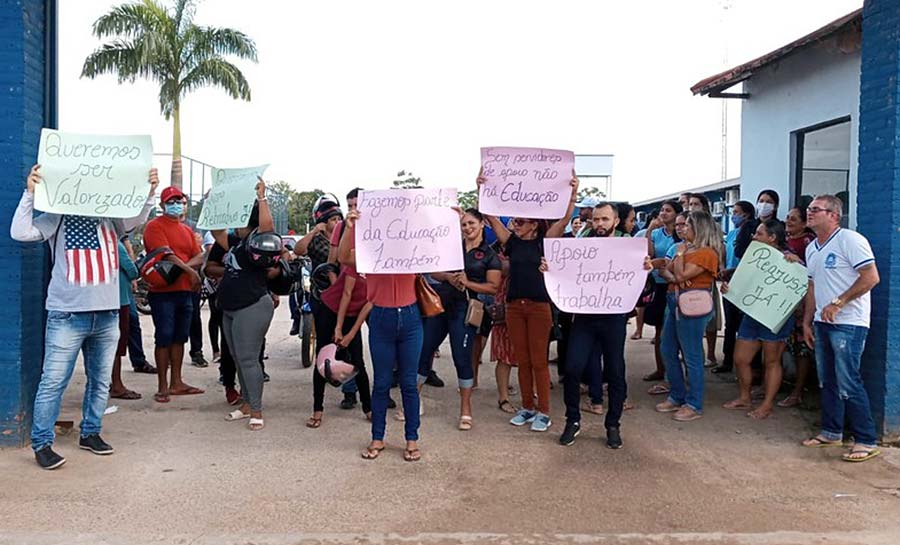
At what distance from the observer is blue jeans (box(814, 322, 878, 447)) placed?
5.62 m

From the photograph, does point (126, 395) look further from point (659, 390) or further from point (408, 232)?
point (659, 390)

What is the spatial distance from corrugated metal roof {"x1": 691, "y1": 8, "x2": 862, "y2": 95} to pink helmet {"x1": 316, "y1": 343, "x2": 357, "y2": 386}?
6.20 metres

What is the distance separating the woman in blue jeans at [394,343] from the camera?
546 centimetres

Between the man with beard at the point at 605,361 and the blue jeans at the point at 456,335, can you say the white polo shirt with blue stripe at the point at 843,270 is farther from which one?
the blue jeans at the point at 456,335

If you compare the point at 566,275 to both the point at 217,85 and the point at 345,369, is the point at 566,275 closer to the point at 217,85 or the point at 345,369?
the point at 345,369

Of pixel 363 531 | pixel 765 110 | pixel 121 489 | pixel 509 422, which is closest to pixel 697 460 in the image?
pixel 509 422

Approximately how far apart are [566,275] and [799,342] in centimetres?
289

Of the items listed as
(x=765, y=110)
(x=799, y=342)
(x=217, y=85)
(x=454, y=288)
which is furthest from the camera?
(x=217, y=85)

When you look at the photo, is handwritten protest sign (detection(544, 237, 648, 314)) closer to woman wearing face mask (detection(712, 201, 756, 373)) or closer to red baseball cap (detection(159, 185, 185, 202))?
woman wearing face mask (detection(712, 201, 756, 373))

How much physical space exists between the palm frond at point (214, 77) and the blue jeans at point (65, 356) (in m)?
21.3

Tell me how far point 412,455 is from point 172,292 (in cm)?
327

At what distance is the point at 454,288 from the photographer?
6.38 m

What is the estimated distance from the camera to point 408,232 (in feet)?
18.1

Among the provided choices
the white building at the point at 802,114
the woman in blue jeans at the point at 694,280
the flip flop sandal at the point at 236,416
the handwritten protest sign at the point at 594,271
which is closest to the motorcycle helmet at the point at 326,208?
the flip flop sandal at the point at 236,416
